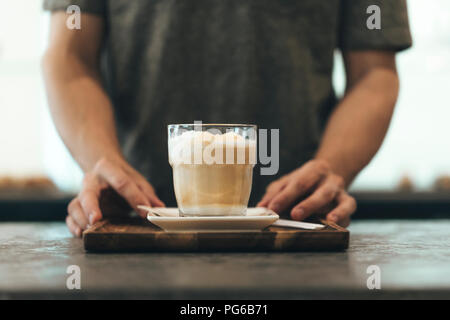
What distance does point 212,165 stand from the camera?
950mm

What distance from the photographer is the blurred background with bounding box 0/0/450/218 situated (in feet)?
10.3

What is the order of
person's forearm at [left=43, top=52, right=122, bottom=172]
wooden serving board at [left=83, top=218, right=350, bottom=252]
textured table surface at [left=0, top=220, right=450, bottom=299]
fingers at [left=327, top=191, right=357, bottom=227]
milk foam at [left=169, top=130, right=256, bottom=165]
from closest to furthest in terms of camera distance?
textured table surface at [left=0, top=220, right=450, bottom=299] → wooden serving board at [left=83, top=218, right=350, bottom=252] → milk foam at [left=169, top=130, right=256, bottom=165] → fingers at [left=327, top=191, right=357, bottom=227] → person's forearm at [left=43, top=52, right=122, bottom=172]

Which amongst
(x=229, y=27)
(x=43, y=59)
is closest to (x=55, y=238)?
(x=43, y=59)

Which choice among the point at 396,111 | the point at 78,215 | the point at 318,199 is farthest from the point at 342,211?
the point at 396,111

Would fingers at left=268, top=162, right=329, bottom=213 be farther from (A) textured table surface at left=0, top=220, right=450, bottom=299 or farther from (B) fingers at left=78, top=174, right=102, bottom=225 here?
(B) fingers at left=78, top=174, right=102, bottom=225

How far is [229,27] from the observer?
1507 mm

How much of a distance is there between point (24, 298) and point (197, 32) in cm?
112

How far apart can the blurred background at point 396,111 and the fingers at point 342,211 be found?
6.65ft

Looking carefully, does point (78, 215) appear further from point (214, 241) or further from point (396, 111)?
point (396, 111)

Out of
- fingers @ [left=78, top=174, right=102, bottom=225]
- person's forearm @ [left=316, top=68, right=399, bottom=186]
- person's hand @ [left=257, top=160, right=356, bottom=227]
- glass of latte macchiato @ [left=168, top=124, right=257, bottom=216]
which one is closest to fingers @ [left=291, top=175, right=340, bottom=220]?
person's hand @ [left=257, top=160, right=356, bottom=227]

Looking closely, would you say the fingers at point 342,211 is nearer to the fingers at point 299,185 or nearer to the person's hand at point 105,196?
the fingers at point 299,185

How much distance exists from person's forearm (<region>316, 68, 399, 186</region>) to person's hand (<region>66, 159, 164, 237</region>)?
0.56 metres

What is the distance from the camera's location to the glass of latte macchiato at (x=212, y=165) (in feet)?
3.11
